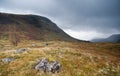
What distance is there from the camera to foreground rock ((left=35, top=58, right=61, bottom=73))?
79950mm

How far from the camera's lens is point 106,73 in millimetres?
83125

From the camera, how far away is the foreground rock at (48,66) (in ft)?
262

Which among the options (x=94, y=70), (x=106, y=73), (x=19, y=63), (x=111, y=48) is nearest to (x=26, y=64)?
(x=19, y=63)

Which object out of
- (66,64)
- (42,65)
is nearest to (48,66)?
(42,65)

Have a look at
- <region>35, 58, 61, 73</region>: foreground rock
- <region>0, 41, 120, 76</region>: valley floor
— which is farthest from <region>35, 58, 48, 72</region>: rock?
<region>0, 41, 120, 76</region>: valley floor

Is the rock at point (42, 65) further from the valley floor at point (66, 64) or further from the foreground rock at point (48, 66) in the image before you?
the valley floor at point (66, 64)

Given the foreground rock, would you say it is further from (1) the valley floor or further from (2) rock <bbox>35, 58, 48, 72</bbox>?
(1) the valley floor

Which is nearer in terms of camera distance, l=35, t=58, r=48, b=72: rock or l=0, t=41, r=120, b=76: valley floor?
l=0, t=41, r=120, b=76: valley floor

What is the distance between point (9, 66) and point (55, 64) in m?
22.4

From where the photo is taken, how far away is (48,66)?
81.3 metres

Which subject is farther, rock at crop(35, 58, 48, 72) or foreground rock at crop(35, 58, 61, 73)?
rock at crop(35, 58, 48, 72)

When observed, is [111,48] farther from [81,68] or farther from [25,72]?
[25,72]

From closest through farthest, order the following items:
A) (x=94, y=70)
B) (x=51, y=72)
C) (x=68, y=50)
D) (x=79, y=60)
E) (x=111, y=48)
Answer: (x=51, y=72), (x=94, y=70), (x=79, y=60), (x=68, y=50), (x=111, y=48)

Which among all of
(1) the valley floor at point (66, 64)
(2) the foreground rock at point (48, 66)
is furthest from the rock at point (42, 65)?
(1) the valley floor at point (66, 64)
